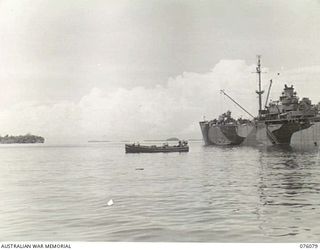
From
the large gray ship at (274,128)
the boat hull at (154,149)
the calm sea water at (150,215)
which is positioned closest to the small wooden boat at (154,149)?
the boat hull at (154,149)

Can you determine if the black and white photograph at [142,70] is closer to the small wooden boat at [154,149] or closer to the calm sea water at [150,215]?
the calm sea water at [150,215]

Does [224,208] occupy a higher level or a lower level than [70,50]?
lower

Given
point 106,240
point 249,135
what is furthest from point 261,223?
point 249,135

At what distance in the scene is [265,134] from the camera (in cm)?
1559

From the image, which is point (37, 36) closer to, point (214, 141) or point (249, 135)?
point (249, 135)

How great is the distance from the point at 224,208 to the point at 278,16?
1.57m

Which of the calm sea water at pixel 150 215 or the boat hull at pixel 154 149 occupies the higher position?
the boat hull at pixel 154 149

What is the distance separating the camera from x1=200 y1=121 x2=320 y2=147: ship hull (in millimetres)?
12234

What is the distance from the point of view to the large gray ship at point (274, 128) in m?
11.7

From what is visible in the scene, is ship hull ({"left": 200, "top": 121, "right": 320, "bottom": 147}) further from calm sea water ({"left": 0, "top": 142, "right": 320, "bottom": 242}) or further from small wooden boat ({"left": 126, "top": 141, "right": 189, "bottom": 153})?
calm sea water ({"left": 0, "top": 142, "right": 320, "bottom": 242})

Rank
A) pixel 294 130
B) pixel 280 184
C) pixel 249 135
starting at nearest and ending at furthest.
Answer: pixel 280 184 < pixel 294 130 < pixel 249 135

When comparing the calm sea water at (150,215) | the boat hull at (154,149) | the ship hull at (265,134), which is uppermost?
the ship hull at (265,134)

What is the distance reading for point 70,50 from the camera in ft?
12.3

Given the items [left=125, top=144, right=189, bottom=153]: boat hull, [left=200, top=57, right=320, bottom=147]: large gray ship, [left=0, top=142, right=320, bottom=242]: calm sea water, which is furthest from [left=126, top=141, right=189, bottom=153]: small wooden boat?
[left=0, top=142, right=320, bottom=242]: calm sea water
